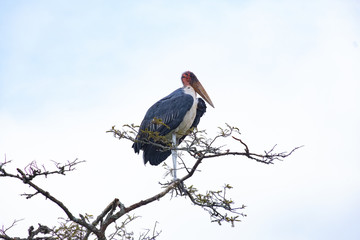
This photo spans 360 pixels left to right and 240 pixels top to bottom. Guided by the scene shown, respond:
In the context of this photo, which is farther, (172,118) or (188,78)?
(188,78)

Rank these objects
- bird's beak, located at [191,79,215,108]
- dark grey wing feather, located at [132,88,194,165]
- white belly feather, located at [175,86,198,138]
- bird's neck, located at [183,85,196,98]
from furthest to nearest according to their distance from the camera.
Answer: bird's beak, located at [191,79,215,108] → bird's neck, located at [183,85,196,98] → white belly feather, located at [175,86,198,138] → dark grey wing feather, located at [132,88,194,165]

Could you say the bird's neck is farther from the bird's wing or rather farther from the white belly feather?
the white belly feather

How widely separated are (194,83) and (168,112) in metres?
1.93

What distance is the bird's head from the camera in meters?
12.4

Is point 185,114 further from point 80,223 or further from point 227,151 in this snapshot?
point 80,223

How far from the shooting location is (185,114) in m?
10.7

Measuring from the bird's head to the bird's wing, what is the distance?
1.23 meters

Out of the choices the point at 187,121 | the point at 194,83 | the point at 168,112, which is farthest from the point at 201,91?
the point at 168,112

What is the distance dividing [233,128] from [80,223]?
7.54ft

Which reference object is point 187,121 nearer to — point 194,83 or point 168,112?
point 168,112

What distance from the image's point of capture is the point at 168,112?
35.3 ft

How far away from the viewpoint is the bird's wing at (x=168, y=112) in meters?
10.6

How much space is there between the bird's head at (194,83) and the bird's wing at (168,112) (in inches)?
48.5

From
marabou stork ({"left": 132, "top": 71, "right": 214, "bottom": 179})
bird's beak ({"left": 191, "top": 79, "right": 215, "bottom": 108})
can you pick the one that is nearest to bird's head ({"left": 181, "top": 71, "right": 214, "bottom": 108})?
bird's beak ({"left": 191, "top": 79, "right": 215, "bottom": 108})
